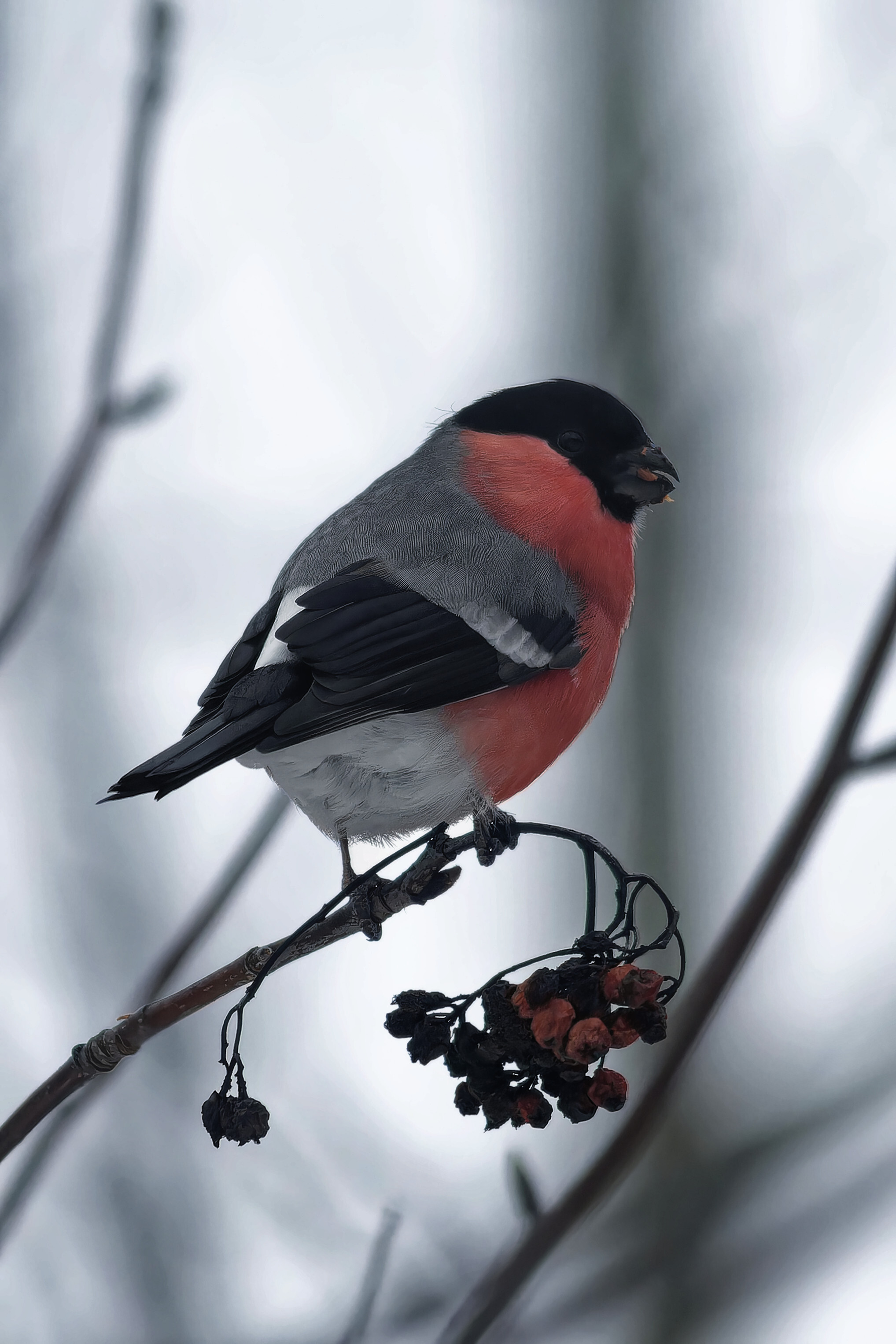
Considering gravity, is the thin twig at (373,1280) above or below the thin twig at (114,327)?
below

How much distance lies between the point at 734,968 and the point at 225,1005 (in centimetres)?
319

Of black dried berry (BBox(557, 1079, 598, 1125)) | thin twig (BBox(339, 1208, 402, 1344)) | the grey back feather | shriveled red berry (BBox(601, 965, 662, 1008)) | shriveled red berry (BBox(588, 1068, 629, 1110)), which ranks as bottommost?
thin twig (BBox(339, 1208, 402, 1344))

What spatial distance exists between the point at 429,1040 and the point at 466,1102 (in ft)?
0.29

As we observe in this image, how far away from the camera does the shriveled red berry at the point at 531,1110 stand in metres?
1.58

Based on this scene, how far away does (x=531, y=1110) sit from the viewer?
1595 millimetres

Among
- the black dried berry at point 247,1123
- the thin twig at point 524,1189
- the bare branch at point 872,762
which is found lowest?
the black dried berry at point 247,1123

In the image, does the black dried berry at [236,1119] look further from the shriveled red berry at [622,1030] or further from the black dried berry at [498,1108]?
the shriveled red berry at [622,1030]

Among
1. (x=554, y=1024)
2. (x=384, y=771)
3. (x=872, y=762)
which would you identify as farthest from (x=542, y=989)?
(x=384, y=771)

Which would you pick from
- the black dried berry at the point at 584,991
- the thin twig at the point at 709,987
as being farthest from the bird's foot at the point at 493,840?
the thin twig at the point at 709,987

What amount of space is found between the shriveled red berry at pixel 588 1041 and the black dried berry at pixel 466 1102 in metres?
0.17

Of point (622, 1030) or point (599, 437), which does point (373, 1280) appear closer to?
point (622, 1030)

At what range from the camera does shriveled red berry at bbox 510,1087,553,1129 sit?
158cm

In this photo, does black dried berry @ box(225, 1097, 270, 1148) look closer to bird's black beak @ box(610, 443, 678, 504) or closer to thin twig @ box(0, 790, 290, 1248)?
thin twig @ box(0, 790, 290, 1248)

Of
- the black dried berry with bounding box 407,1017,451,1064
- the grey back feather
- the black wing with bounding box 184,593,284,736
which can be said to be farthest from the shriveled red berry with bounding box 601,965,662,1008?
the grey back feather
